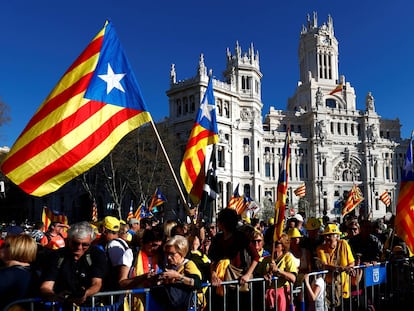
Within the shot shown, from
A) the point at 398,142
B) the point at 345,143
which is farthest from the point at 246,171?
the point at 398,142

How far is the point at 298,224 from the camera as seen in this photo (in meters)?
9.77

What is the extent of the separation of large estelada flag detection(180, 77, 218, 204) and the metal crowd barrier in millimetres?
2221

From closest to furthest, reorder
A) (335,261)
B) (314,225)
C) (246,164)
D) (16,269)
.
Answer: (16,269) → (335,261) → (314,225) → (246,164)

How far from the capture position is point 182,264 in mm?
4656

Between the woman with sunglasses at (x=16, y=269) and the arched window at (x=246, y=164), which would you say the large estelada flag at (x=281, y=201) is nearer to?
the woman with sunglasses at (x=16, y=269)


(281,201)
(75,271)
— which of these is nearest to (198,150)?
(281,201)

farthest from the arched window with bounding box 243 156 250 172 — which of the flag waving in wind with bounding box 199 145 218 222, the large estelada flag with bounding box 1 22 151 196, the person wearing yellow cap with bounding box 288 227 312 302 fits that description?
the large estelada flag with bounding box 1 22 151 196

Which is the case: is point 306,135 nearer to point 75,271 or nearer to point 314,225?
point 314,225

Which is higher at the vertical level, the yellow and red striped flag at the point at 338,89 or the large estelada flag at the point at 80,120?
the yellow and red striped flag at the point at 338,89

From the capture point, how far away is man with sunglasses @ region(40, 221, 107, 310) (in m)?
4.18

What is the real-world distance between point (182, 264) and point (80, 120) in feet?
7.79

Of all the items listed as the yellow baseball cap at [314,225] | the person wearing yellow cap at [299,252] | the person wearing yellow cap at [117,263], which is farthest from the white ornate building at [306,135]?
the person wearing yellow cap at [117,263]

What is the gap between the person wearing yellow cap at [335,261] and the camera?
6794 millimetres

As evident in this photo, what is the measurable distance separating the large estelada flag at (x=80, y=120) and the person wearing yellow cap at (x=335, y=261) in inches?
131
